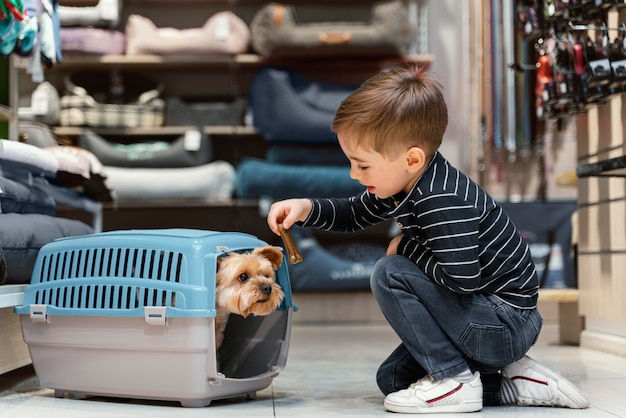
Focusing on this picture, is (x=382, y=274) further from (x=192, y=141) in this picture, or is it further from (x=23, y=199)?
(x=192, y=141)

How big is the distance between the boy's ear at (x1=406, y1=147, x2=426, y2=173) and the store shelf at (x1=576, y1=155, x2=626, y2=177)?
760mm

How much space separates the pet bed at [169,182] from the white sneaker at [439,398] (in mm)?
2593

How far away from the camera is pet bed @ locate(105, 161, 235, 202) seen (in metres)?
4.02

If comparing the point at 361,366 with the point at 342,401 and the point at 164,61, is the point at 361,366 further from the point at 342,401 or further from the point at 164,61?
the point at 164,61

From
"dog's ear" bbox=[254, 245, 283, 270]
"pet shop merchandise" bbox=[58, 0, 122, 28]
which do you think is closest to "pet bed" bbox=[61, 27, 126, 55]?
"pet shop merchandise" bbox=[58, 0, 122, 28]

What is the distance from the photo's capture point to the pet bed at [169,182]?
4.02m

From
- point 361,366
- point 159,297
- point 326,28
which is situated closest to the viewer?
point 159,297

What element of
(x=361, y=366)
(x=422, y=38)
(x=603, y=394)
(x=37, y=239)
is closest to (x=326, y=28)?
(x=422, y=38)

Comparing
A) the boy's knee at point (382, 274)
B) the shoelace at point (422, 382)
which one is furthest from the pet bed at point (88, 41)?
the shoelace at point (422, 382)

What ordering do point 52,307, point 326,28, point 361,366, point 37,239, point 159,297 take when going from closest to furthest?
point 159,297
point 52,307
point 37,239
point 361,366
point 326,28

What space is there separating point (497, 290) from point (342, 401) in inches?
15.7

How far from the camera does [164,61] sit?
421cm

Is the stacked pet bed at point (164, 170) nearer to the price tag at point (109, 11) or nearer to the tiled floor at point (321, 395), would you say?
the price tag at point (109, 11)

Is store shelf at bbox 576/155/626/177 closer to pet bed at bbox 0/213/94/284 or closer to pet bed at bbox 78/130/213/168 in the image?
pet bed at bbox 0/213/94/284
